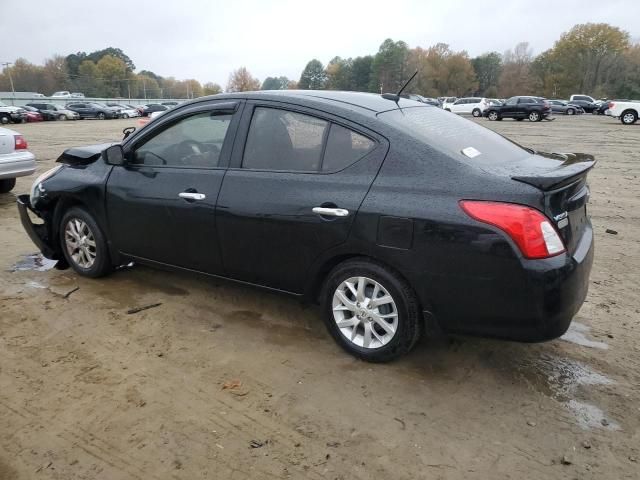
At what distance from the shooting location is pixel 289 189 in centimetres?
329

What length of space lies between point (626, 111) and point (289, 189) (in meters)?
30.5

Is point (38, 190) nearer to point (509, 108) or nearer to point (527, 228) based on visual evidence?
point (527, 228)

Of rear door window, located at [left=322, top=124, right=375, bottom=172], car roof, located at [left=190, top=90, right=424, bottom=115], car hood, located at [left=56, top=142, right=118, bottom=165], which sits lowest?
car hood, located at [left=56, top=142, right=118, bottom=165]

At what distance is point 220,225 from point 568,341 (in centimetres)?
260

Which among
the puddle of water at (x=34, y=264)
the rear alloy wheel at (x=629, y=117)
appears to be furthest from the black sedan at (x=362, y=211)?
the rear alloy wheel at (x=629, y=117)

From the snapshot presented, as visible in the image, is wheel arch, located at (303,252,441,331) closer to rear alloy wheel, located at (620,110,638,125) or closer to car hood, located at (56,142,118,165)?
car hood, located at (56,142,118,165)

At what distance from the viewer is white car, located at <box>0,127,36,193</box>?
7461mm

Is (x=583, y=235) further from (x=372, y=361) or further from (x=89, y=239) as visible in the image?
(x=89, y=239)

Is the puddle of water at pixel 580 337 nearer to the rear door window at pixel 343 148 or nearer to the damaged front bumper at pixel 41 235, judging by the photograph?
the rear door window at pixel 343 148

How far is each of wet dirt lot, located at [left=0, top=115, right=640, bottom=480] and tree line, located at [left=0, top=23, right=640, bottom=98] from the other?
236 ft

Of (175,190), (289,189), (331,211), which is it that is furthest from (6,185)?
(331,211)

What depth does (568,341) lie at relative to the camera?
355cm

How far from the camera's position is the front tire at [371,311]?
119 inches

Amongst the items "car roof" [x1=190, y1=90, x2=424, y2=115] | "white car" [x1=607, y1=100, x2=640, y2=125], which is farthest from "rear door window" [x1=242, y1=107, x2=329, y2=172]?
"white car" [x1=607, y1=100, x2=640, y2=125]
